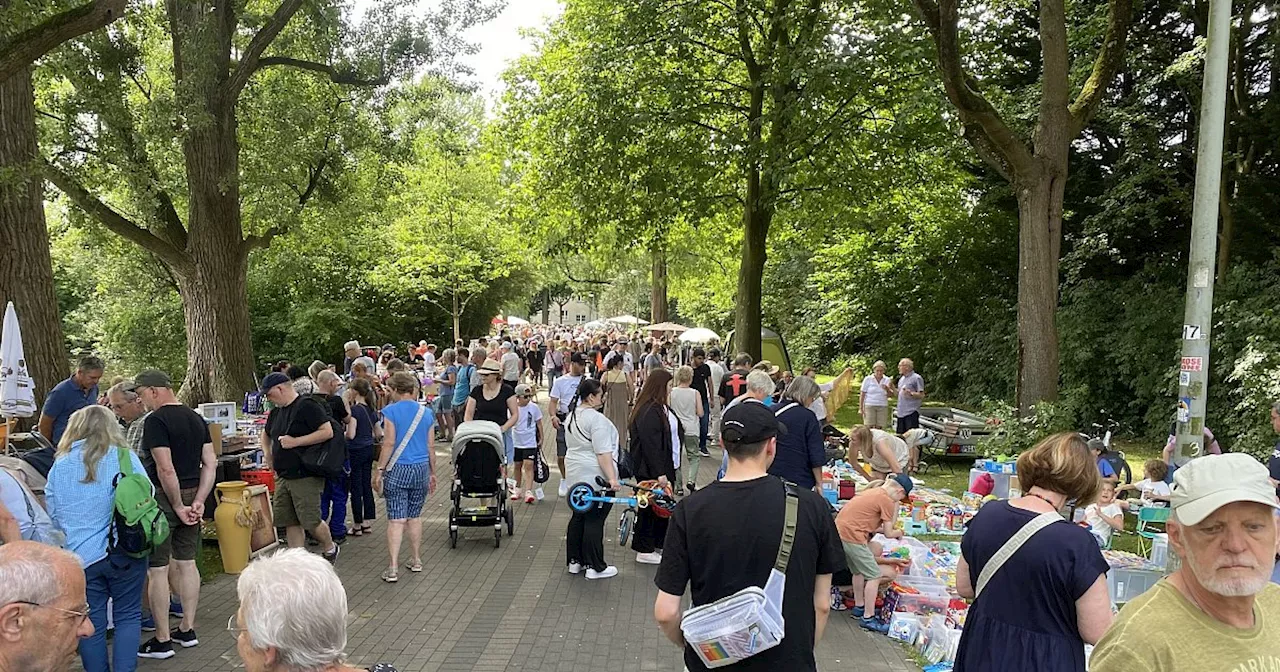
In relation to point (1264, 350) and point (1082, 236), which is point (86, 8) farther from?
point (1082, 236)

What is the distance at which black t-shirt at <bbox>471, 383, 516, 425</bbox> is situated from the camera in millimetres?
9898

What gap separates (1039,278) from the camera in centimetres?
1253

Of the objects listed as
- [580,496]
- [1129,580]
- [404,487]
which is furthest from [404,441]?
[1129,580]

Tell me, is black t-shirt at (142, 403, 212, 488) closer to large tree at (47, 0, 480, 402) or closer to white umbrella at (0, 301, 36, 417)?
white umbrella at (0, 301, 36, 417)

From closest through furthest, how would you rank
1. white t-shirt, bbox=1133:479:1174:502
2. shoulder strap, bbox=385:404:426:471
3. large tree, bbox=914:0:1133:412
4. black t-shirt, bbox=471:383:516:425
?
shoulder strap, bbox=385:404:426:471 → white t-shirt, bbox=1133:479:1174:502 → black t-shirt, bbox=471:383:516:425 → large tree, bbox=914:0:1133:412

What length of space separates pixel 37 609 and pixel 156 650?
3.93 m

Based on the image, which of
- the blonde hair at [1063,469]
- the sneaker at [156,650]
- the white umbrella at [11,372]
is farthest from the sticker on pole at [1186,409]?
the white umbrella at [11,372]

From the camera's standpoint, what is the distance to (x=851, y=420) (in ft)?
69.2

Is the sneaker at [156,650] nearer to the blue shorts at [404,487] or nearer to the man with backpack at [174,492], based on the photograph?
the man with backpack at [174,492]

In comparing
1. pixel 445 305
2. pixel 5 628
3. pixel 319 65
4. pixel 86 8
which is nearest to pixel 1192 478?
pixel 5 628

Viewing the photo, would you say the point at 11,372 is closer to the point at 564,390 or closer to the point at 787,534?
the point at 564,390

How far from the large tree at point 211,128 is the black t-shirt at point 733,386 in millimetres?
8438

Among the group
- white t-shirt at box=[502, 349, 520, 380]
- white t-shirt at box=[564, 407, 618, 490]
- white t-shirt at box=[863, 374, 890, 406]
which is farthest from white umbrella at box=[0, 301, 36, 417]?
white t-shirt at box=[863, 374, 890, 406]

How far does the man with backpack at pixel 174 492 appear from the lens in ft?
19.0
